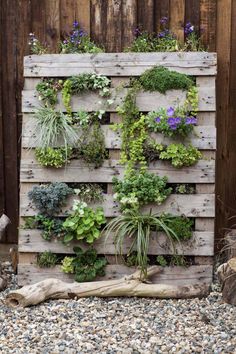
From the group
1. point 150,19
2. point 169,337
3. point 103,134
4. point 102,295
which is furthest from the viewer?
point 150,19

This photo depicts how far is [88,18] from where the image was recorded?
15.8 ft

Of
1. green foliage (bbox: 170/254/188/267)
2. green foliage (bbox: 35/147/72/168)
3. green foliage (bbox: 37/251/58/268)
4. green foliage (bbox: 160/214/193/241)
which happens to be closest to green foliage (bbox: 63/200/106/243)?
green foliage (bbox: 37/251/58/268)

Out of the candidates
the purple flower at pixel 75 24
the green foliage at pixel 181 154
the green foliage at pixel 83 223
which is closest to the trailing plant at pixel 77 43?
the purple flower at pixel 75 24

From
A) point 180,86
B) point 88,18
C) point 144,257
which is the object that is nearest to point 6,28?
point 88,18

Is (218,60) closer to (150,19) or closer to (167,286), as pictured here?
(150,19)

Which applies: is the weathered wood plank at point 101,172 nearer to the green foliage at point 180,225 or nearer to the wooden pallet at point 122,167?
the wooden pallet at point 122,167

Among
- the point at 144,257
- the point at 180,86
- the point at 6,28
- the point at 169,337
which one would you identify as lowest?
the point at 169,337

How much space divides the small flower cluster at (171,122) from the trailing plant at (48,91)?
0.79 meters

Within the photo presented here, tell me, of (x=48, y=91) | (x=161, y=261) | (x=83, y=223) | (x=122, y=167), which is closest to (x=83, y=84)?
(x=48, y=91)

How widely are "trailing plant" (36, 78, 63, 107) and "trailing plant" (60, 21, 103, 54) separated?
363 millimetres

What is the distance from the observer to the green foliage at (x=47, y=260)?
173 inches

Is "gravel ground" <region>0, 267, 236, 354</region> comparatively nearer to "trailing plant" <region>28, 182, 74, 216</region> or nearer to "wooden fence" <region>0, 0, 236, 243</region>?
"trailing plant" <region>28, 182, 74, 216</region>

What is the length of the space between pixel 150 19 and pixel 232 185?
1.61 m

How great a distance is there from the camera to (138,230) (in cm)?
424
